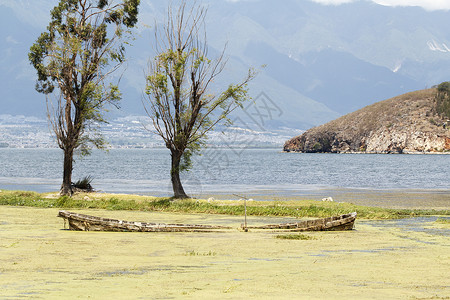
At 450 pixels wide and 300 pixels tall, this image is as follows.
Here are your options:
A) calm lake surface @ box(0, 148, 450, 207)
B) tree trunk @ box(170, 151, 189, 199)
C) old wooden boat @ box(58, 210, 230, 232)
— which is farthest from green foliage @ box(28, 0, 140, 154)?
old wooden boat @ box(58, 210, 230, 232)

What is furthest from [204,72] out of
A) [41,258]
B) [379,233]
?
[41,258]

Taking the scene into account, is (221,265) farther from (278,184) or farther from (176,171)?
(278,184)

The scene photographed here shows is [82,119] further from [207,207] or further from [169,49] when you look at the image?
[207,207]

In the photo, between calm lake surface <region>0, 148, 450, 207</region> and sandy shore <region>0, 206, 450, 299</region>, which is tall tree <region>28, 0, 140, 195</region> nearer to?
calm lake surface <region>0, 148, 450, 207</region>

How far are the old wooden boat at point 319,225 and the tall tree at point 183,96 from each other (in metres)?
15.7

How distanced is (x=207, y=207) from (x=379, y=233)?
1320 centimetres

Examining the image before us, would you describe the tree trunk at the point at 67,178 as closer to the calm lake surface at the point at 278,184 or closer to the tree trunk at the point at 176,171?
the tree trunk at the point at 176,171

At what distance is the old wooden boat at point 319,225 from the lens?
28.3m

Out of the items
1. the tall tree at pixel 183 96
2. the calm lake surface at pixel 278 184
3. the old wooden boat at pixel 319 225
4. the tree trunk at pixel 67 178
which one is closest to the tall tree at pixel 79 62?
the tree trunk at pixel 67 178

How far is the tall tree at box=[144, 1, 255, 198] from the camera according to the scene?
43.6 metres

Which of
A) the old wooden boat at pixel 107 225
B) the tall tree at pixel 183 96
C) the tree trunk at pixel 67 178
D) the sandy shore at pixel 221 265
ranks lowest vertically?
the sandy shore at pixel 221 265

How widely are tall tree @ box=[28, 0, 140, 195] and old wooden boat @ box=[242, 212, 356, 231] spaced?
22.5m

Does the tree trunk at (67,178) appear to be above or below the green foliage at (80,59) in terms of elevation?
below

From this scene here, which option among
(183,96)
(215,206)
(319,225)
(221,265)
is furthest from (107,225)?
(183,96)
